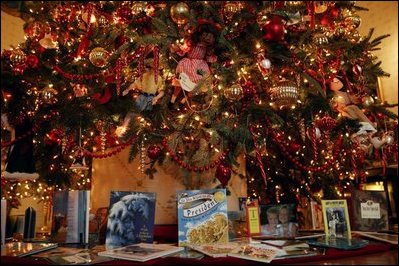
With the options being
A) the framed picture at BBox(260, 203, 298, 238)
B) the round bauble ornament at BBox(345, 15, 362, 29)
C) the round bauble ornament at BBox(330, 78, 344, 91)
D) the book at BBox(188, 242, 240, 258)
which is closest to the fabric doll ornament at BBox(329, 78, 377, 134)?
the round bauble ornament at BBox(330, 78, 344, 91)

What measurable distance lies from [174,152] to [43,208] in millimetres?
2140

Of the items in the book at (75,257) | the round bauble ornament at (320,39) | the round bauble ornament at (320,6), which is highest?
the round bauble ornament at (320,6)

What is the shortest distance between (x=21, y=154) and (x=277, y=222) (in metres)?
1.61

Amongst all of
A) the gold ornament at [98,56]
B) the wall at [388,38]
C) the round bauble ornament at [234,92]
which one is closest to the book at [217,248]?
the round bauble ornament at [234,92]

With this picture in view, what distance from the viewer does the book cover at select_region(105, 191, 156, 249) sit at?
4.90 feet

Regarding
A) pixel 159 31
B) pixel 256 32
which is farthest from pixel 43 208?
pixel 256 32

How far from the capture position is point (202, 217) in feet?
4.98

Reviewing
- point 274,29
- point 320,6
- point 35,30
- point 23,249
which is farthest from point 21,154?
point 320,6

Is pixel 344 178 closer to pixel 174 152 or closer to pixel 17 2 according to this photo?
pixel 174 152

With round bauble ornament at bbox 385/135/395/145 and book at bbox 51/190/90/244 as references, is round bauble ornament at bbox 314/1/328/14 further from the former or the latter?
book at bbox 51/190/90/244

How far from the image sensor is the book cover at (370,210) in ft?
5.29

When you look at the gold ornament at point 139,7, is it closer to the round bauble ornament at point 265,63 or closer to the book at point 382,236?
the round bauble ornament at point 265,63

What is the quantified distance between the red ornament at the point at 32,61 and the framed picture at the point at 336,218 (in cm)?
182

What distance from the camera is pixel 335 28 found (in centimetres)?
223
